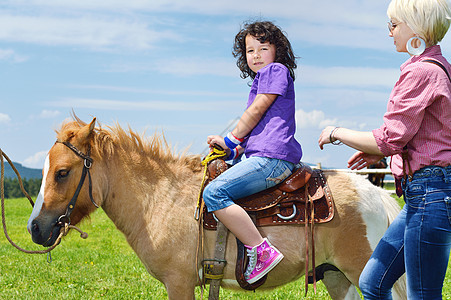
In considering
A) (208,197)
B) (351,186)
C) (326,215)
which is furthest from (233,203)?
(351,186)

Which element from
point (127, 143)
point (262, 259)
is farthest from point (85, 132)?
point (262, 259)

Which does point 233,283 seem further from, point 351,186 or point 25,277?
point 25,277

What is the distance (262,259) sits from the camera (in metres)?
3.71

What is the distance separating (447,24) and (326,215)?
185cm

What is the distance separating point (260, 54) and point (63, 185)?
2.21m

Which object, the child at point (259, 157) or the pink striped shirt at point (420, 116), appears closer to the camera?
the pink striped shirt at point (420, 116)

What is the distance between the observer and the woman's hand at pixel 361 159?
3016mm

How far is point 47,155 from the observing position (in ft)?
13.0

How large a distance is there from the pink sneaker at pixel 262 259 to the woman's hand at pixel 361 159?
1.11m

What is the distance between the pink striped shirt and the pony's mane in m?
2.10

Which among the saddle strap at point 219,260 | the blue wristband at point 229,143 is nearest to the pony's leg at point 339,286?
the saddle strap at point 219,260

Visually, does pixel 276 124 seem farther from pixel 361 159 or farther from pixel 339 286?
pixel 339 286

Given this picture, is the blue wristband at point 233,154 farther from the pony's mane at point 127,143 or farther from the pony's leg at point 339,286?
the pony's leg at point 339,286

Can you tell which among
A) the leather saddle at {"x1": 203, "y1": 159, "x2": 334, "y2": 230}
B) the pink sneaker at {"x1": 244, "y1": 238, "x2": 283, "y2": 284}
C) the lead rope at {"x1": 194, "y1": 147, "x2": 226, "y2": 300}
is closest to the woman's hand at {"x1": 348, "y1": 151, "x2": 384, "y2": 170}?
the leather saddle at {"x1": 203, "y1": 159, "x2": 334, "y2": 230}
